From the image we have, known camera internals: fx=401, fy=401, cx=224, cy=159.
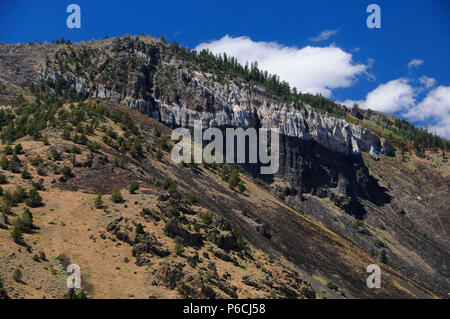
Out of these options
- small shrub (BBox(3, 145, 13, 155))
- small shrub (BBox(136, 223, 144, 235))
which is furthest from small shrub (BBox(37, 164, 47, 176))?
→ small shrub (BBox(136, 223, 144, 235))

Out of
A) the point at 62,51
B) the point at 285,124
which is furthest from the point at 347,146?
the point at 62,51

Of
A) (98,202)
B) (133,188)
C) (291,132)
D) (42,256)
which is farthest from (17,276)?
(291,132)

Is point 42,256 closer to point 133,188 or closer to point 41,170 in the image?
point 133,188

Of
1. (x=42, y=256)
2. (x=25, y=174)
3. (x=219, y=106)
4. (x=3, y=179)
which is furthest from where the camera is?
(x=219, y=106)

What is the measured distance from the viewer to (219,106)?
5310 inches

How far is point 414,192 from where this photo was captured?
14800cm

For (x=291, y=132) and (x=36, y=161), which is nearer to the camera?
(x=36, y=161)

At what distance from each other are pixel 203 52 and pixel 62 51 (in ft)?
205

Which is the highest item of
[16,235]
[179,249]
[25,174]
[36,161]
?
[36,161]

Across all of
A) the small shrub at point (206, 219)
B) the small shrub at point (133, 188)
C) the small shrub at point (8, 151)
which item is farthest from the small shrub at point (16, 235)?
the small shrub at point (8, 151)

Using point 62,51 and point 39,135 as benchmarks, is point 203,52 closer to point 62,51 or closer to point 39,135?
point 62,51

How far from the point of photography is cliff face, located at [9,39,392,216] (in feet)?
423

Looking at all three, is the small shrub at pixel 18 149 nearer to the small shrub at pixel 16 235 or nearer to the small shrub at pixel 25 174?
the small shrub at pixel 25 174

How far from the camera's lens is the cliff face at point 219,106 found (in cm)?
12888
